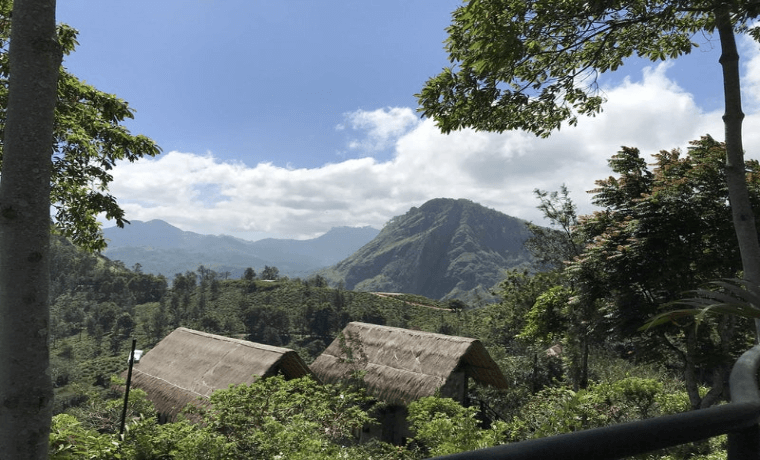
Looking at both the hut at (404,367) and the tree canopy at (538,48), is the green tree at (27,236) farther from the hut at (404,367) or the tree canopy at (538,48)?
the hut at (404,367)

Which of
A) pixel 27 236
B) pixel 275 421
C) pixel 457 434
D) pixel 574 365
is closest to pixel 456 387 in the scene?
pixel 574 365

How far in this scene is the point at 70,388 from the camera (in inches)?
1957

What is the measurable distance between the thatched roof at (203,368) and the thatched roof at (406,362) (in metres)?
2.90

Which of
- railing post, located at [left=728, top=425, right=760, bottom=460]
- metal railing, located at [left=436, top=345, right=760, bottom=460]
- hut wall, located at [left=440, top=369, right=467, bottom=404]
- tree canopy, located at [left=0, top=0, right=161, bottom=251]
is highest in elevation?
tree canopy, located at [left=0, top=0, right=161, bottom=251]

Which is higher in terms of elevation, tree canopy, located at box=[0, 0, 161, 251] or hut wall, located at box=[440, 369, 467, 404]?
tree canopy, located at box=[0, 0, 161, 251]

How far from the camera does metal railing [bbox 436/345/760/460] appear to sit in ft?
2.13

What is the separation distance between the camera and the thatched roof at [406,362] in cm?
1524

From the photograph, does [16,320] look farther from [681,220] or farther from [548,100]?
[681,220]

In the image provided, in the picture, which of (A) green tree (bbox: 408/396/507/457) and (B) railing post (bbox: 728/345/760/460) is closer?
(B) railing post (bbox: 728/345/760/460)

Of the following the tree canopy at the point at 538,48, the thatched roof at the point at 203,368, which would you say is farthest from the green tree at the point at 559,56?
the thatched roof at the point at 203,368

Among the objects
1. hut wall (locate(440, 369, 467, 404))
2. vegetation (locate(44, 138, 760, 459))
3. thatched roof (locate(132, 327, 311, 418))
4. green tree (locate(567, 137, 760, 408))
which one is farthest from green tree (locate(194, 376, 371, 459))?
hut wall (locate(440, 369, 467, 404))

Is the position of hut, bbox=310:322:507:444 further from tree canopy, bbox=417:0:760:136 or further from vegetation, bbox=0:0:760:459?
tree canopy, bbox=417:0:760:136

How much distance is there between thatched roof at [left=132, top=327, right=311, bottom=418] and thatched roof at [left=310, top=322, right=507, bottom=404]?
2899 millimetres

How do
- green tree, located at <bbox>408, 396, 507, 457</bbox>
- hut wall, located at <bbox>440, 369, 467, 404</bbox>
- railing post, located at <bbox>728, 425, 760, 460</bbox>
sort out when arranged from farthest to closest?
hut wall, located at <bbox>440, 369, 467, 404</bbox> → green tree, located at <bbox>408, 396, 507, 457</bbox> → railing post, located at <bbox>728, 425, 760, 460</bbox>
